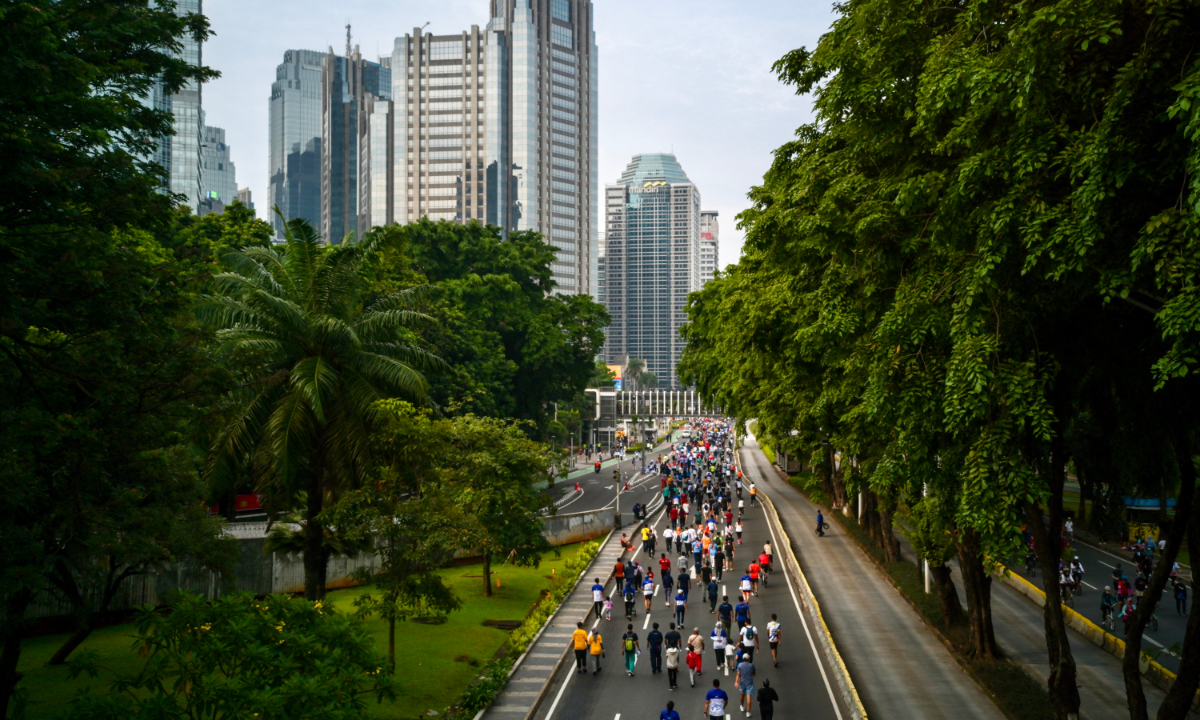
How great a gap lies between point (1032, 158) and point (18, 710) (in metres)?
12.7

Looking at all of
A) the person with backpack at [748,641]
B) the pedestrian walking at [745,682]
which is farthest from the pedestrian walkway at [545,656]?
the person with backpack at [748,641]

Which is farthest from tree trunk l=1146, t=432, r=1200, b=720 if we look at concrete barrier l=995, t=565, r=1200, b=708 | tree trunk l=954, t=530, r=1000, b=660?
tree trunk l=954, t=530, r=1000, b=660

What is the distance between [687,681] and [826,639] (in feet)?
14.3

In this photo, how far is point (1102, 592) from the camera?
31156mm

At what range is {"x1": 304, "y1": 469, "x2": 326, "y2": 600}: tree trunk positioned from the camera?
21.4 m

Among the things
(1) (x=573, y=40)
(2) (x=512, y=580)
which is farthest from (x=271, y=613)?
(1) (x=573, y=40)

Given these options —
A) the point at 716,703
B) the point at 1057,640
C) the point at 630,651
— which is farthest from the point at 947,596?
the point at 716,703

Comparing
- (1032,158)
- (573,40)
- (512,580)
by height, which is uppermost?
(573,40)

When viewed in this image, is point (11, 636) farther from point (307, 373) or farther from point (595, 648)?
point (595, 648)

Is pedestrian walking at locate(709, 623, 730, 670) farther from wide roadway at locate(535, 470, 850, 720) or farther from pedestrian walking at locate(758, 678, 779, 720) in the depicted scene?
pedestrian walking at locate(758, 678, 779, 720)

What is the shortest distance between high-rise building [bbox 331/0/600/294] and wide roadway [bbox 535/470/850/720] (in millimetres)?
119768

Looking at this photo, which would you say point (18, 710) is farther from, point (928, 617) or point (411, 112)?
point (411, 112)

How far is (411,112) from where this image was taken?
149750 mm

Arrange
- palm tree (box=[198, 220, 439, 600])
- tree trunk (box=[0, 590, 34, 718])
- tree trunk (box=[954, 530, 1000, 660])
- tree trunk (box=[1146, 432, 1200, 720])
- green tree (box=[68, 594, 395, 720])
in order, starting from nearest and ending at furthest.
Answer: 1. green tree (box=[68, 594, 395, 720])
2. tree trunk (box=[0, 590, 34, 718])
3. tree trunk (box=[1146, 432, 1200, 720])
4. palm tree (box=[198, 220, 439, 600])
5. tree trunk (box=[954, 530, 1000, 660])
